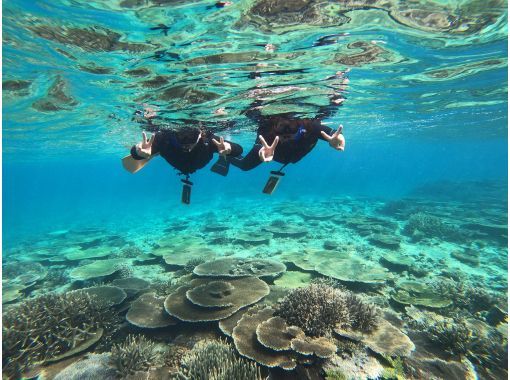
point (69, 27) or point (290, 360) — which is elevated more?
point (69, 27)

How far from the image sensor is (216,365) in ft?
16.9

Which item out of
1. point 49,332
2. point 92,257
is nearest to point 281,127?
point 49,332

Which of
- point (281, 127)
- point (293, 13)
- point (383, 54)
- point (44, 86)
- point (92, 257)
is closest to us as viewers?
point (293, 13)

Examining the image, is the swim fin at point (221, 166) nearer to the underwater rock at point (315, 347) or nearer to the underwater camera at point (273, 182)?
the underwater camera at point (273, 182)

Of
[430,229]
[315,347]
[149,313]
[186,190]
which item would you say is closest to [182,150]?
[186,190]

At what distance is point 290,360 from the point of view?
5211mm

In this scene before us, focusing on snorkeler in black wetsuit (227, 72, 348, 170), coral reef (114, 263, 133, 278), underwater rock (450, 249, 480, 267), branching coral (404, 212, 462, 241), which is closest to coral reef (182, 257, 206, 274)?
coral reef (114, 263, 133, 278)

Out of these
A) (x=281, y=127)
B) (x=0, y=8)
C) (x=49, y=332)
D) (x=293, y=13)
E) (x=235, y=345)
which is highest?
(x=293, y=13)

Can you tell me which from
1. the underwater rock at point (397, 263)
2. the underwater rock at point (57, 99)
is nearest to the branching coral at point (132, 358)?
the underwater rock at point (57, 99)

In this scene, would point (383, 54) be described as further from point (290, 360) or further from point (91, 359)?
point (91, 359)

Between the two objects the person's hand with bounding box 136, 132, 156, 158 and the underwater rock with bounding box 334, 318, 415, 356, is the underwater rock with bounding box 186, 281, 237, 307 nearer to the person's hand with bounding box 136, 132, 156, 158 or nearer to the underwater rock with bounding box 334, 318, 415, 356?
the underwater rock with bounding box 334, 318, 415, 356

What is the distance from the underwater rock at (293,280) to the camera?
9.60 metres

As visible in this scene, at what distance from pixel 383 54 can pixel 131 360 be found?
1201 centimetres

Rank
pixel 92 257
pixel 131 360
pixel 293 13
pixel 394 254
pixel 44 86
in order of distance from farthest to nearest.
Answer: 1. pixel 92 257
2. pixel 394 254
3. pixel 44 86
4. pixel 293 13
5. pixel 131 360
